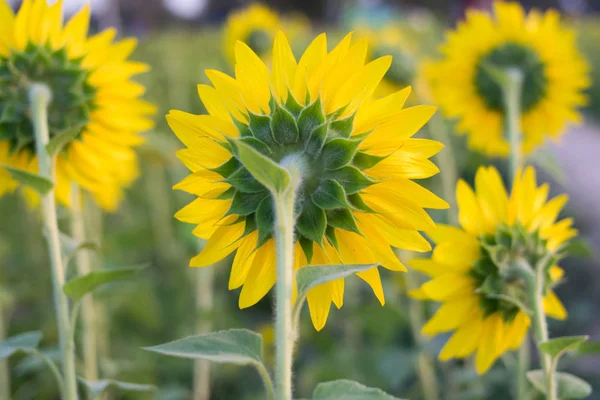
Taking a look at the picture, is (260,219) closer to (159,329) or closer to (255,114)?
(255,114)

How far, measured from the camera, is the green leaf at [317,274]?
0.53 meters

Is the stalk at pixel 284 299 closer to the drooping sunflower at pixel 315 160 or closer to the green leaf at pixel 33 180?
the drooping sunflower at pixel 315 160

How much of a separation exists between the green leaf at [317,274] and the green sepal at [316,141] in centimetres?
13

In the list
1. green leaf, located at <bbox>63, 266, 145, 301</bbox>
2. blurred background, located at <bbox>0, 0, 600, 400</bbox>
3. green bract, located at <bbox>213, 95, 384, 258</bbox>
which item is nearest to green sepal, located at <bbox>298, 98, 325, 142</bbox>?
green bract, located at <bbox>213, 95, 384, 258</bbox>

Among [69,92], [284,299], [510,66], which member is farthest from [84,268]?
[510,66]

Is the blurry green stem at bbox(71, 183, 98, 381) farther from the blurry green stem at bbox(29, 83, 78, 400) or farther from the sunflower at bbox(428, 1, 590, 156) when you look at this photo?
the sunflower at bbox(428, 1, 590, 156)

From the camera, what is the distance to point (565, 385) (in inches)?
31.4

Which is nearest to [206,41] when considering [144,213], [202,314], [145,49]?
[145,49]

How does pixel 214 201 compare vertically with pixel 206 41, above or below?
below

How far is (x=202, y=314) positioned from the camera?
153 centimetres

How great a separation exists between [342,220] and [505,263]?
0.31 m

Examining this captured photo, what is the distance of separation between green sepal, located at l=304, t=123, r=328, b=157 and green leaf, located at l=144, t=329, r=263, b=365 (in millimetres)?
190

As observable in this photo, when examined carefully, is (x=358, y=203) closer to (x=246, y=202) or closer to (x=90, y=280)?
(x=246, y=202)

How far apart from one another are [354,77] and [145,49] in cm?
461
